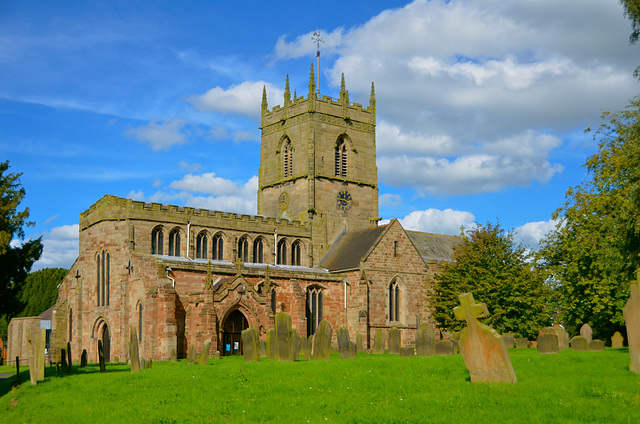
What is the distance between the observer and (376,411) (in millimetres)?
15039

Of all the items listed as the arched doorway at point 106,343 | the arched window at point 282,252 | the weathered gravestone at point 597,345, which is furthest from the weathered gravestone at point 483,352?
the arched window at point 282,252

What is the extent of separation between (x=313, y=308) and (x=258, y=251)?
696cm

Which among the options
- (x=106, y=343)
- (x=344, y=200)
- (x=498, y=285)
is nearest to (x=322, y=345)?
(x=498, y=285)

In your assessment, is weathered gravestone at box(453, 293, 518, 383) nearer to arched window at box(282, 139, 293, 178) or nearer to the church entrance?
the church entrance

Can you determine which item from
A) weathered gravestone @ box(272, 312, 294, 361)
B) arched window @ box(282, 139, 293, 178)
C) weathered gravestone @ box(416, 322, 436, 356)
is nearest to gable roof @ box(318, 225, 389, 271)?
arched window @ box(282, 139, 293, 178)

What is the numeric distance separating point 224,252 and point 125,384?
2789 cm

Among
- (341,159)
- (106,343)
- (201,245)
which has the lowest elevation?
(106,343)

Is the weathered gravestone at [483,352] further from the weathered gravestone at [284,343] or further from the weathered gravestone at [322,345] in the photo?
the weathered gravestone at [284,343]

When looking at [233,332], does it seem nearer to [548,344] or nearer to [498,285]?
[498,285]

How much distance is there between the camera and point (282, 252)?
173 feet

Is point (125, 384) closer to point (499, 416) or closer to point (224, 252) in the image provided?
point (499, 416)

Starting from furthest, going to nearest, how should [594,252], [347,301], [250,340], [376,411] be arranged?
[347,301], [594,252], [250,340], [376,411]

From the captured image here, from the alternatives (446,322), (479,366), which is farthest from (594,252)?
(479,366)

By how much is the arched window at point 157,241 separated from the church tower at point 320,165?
39.9ft
